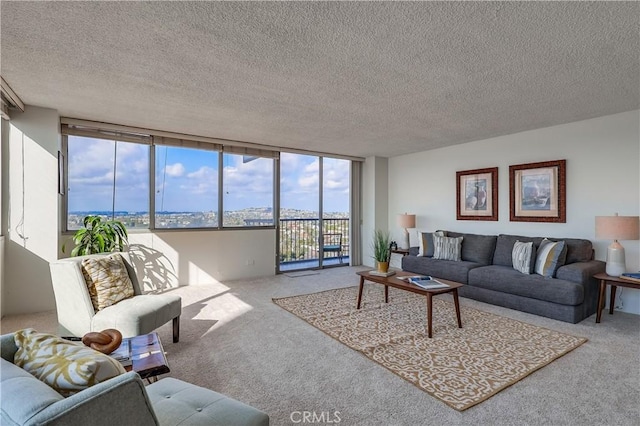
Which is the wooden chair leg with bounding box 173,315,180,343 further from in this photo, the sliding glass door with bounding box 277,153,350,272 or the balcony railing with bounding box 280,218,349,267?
the balcony railing with bounding box 280,218,349,267

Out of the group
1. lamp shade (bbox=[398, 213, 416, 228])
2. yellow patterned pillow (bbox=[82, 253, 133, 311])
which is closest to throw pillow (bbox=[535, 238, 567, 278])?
lamp shade (bbox=[398, 213, 416, 228])

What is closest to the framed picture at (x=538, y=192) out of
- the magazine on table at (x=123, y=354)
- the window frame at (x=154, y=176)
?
the window frame at (x=154, y=176)

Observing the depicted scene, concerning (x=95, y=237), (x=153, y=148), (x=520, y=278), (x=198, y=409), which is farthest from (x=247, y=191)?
(x=198, y=409)

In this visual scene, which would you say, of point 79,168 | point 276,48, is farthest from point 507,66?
point 79,168

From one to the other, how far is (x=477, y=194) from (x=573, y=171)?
134cm

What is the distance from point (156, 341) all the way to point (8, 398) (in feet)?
4.47

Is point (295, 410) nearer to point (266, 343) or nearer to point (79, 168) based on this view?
point (266, 343)

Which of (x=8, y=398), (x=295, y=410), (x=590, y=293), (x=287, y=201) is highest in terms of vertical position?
(x=287, y=201)

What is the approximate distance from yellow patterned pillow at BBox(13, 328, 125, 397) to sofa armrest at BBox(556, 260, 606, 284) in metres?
4.23

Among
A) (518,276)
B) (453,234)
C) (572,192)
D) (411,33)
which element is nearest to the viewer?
(411,33)

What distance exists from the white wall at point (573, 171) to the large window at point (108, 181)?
16.2 feet

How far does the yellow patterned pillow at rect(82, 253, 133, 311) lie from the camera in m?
2.77

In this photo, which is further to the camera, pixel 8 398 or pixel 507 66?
pixel 507 66

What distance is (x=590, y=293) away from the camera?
12.1 feet
